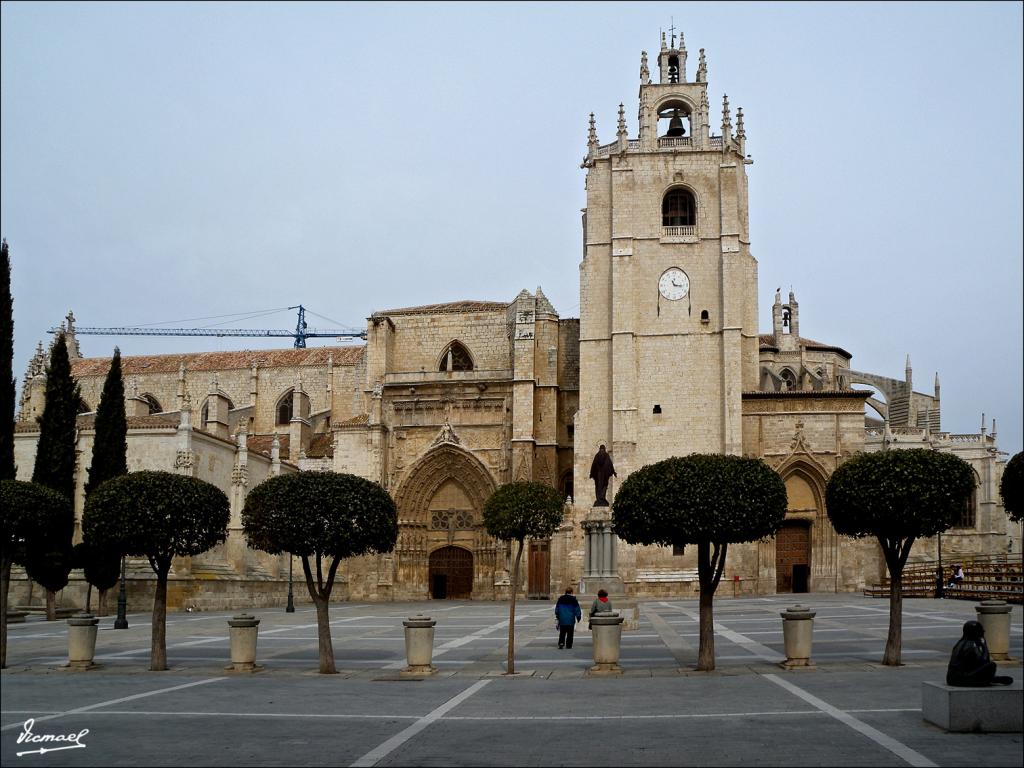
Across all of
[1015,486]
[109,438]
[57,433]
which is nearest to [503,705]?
[1015,486]

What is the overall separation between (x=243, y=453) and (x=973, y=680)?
109 ft

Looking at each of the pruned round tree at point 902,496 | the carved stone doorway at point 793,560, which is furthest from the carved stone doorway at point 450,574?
the pruned round tree at point 902,496

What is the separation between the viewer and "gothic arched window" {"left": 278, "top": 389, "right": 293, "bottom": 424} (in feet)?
173

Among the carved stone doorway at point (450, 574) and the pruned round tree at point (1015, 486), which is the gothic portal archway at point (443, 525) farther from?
the pruned round tree at point (1015, 486)

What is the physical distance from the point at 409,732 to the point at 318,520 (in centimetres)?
661

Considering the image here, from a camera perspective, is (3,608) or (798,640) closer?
(798,640)

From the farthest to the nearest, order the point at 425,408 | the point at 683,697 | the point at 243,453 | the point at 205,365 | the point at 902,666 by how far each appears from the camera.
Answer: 1. the point at 205,365
2. the point at 425,408
3. the point at 243,453
4. the point at 902,666
5. the point at 683,697

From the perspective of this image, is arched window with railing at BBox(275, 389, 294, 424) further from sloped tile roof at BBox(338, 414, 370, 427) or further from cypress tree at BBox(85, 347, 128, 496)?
cypress tree at BBox(85, 347, 128, 496)

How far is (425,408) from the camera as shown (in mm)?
45312

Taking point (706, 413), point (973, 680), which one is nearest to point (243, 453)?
point (706, 413)

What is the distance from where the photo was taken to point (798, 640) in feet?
48.5

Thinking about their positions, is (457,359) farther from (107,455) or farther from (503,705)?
(503,705)

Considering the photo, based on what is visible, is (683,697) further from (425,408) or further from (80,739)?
(425,408)

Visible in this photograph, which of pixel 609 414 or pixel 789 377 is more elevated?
pixel 789 377
